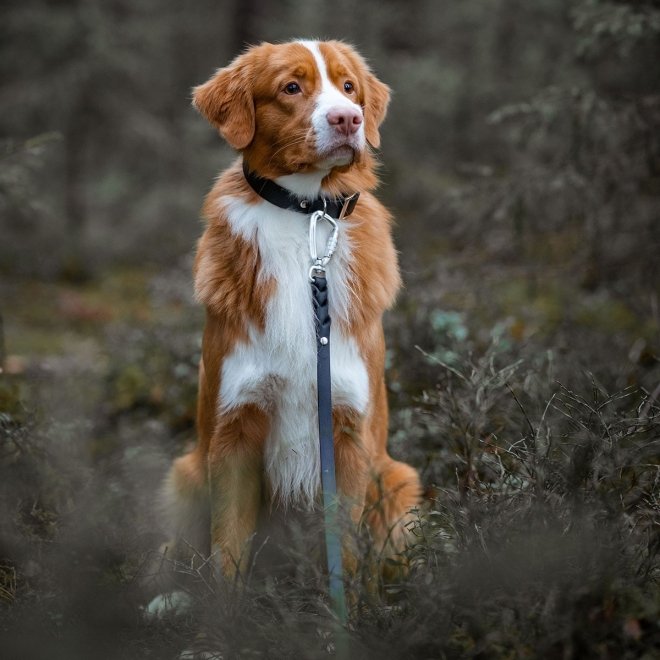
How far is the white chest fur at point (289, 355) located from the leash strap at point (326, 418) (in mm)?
63

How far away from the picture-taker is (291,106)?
114 inches

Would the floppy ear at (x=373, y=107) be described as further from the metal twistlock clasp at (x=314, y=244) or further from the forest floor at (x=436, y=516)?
the forest floor at (x=436, y=516)

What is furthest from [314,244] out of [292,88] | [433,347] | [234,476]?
[433,347]

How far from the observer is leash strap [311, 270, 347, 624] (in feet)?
7.96

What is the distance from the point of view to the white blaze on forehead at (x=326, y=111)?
9.02ft

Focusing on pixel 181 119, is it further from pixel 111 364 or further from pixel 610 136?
pixel 610 136

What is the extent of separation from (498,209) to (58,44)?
8.94 m

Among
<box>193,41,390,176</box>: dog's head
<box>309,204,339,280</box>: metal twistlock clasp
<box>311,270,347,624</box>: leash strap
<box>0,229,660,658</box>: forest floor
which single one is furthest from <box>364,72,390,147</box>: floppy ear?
<box>0,229,660,658</box>: forest floor

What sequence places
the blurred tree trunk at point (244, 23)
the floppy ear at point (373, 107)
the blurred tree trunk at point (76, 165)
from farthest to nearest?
Result: the blurred tree trunk at point (244, 23) < the blurred tree trunk at point (76, 165) < the floppy ear at point (373, 107)

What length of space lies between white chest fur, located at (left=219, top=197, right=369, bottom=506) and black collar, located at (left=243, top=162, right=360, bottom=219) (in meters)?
0.03

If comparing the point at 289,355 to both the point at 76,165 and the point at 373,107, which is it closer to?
the point at 373,107

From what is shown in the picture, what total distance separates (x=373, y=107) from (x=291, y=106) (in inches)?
19.1

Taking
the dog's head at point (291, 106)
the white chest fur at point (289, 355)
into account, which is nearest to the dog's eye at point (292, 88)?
the dog's head at point (291, 106)

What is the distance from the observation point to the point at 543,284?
6855mm
